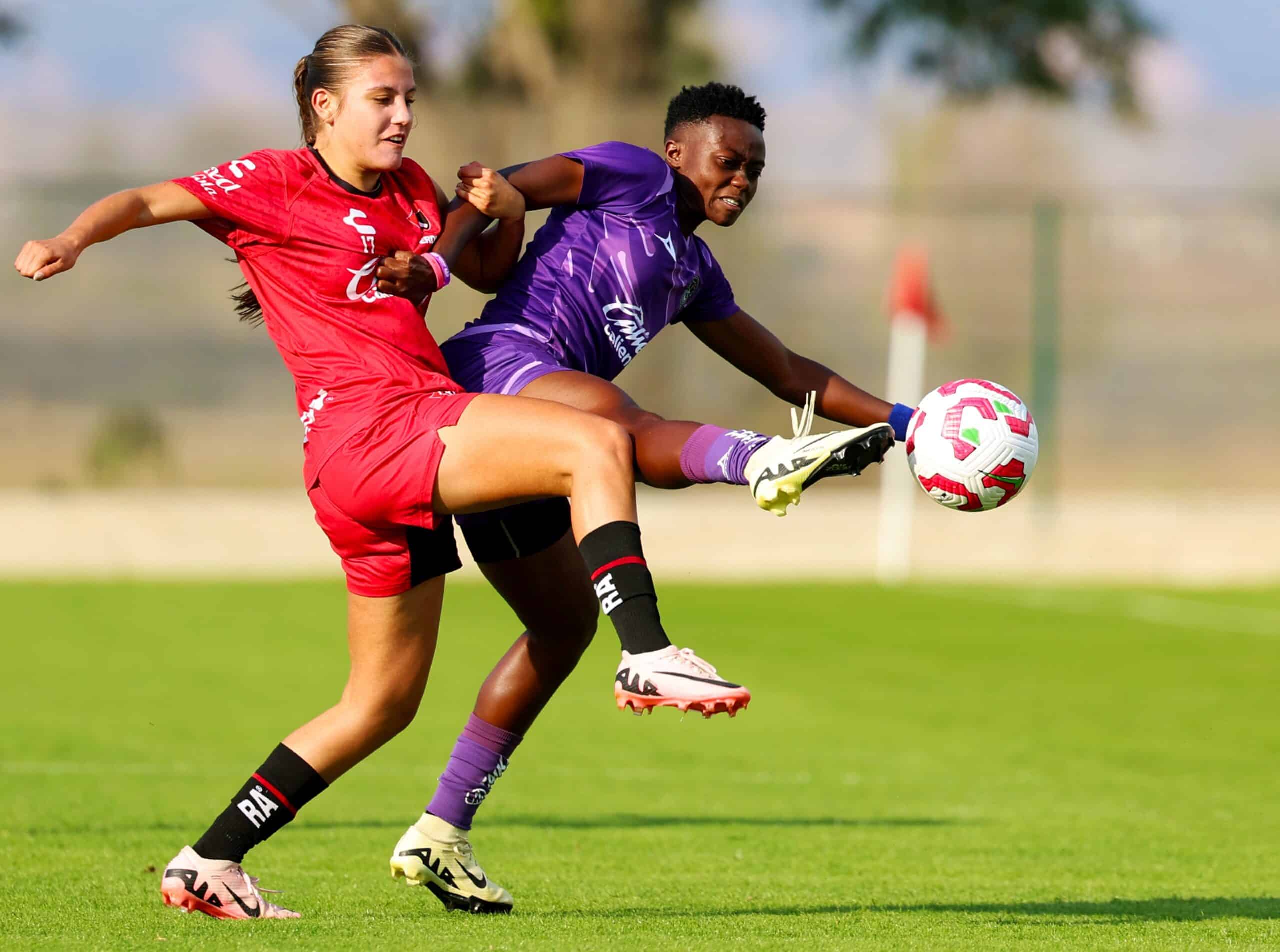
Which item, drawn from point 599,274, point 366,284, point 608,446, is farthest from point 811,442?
point 366,284

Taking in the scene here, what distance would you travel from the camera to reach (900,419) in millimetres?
5129

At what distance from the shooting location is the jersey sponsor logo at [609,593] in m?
4.26

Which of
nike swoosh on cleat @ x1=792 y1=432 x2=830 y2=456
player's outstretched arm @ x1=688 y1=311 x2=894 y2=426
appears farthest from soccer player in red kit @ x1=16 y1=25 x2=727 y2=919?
player's outstretched arm @ x1=688 y1=311 x2=894 y2=426

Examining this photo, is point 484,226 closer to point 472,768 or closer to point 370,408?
point 370,408

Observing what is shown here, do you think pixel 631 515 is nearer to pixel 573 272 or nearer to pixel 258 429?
pixel 573 272

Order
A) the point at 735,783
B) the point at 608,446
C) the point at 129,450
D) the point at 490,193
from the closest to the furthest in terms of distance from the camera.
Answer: the point at 608,446
the point at 490,193
the point at 735,783
the point at 129,450

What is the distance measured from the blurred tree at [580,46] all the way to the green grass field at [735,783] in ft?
33.9

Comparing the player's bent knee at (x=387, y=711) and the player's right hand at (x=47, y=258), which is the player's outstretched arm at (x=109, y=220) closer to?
the player's right hand at (x=47, y=258)

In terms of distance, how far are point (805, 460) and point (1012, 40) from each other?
864 inches

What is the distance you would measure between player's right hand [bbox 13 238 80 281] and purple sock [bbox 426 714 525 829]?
1.79 meters

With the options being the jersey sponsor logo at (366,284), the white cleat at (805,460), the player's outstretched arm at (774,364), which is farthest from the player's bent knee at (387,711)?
the player's outstretched arm at (774,364)

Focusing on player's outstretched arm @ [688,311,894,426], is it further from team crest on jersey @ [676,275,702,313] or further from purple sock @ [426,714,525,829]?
purple sock @ [426,714,525,829]

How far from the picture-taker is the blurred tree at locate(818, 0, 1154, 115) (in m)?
24.7

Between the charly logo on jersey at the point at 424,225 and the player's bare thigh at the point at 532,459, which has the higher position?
the charly logo on jersey at the point at 424,225
